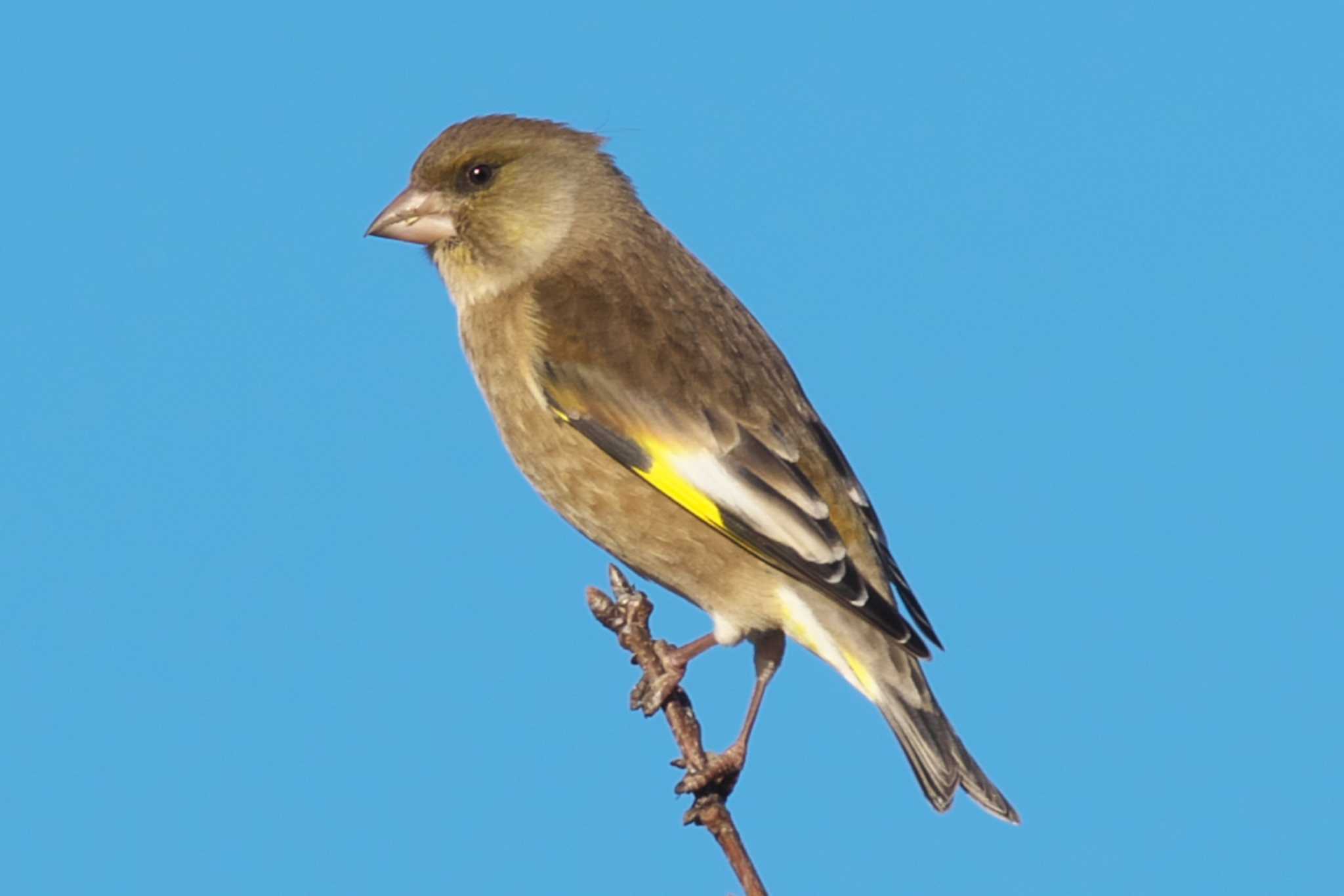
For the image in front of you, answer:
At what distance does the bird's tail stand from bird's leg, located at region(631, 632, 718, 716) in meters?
0.72

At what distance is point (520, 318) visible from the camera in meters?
6.69

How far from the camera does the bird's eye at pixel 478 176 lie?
7.22 meters

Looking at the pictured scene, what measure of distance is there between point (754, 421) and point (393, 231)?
6.12 feet

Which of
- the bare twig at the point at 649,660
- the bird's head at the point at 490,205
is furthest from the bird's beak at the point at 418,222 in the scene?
the bare twig at the point at 649,660

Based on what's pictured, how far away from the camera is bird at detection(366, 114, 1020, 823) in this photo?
20.1 feet

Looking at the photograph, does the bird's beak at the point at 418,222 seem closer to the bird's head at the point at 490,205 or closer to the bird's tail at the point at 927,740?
the bird's head at the point at 490,205

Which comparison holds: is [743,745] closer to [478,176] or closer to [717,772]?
[717,772]

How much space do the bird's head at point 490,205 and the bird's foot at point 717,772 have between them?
7.14ft

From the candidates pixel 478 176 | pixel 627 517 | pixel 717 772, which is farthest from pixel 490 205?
pixel 717 772

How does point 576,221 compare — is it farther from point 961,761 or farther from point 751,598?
point 961,761

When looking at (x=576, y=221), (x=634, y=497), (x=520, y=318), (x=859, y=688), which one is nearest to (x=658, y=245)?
(x=576, y=221)

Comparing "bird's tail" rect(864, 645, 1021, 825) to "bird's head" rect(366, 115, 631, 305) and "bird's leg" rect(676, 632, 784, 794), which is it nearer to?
"bird's leg" rect(676, 632, 784, 794)

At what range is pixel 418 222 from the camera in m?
Answer: 7.19

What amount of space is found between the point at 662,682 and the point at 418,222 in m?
2.50
